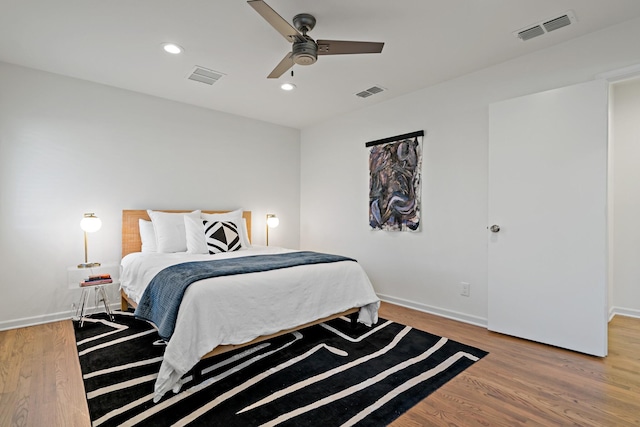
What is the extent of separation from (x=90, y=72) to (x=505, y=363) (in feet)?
15.1

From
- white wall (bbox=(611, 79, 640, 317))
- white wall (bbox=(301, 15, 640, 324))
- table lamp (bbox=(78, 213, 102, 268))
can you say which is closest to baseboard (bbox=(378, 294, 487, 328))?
white wall (bbox=(301, 15, 640, 324))

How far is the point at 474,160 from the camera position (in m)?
3.22

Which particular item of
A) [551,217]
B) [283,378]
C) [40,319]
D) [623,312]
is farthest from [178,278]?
[623,312]

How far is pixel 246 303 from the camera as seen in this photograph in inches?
87.0

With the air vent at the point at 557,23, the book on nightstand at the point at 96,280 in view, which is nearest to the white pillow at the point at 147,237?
the book on nightstand at the point at 96,280

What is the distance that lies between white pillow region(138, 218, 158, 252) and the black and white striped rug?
0.90 m

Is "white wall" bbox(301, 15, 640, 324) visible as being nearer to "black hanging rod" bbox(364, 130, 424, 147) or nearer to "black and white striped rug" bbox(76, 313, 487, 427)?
"black hanging rod" bbox(364, 130, 424, 147)

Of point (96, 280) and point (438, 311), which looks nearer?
point (96, 280)

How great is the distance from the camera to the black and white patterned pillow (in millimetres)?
3559

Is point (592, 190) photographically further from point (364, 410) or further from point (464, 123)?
point (364, 410)

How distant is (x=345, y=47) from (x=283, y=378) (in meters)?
2.28

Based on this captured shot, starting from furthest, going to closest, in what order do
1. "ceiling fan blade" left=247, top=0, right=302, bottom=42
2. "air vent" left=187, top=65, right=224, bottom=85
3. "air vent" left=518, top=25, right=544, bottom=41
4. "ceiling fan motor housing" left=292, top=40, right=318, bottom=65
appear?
"air vent" left=187, top=65, right=224, bottom=85, "air vent" left=518, top=25, right=544, bottom=41, "ceiling fan motor housing" left=292, top=40, right=318, bottom=65, "ceiling fan blade" left=247, top=0, right=302, bottom=42

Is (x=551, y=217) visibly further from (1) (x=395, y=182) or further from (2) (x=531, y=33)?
(1) (x=395, y=182)

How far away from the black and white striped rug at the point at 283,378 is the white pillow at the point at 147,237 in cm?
90
